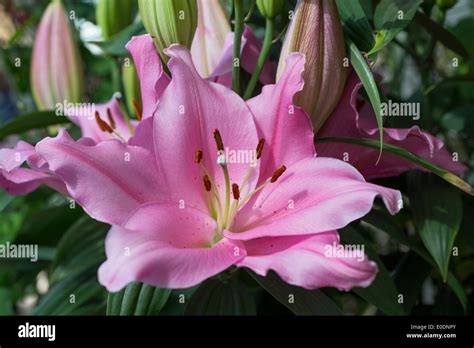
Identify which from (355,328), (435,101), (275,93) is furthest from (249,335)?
(435,101)

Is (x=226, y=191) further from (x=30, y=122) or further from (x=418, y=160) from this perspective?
(x=30, y=122)

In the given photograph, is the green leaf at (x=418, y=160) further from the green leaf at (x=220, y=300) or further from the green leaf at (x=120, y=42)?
the green leaf at (x=120, y=42)

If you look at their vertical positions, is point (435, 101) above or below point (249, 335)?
above

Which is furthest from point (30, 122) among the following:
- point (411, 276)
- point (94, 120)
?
point (411, 276)

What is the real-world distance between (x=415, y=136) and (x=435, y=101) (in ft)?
1.45

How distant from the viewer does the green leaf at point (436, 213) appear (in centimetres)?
53

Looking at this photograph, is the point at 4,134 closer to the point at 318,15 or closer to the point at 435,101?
the point at 318,15

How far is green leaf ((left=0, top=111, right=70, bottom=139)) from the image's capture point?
639mm

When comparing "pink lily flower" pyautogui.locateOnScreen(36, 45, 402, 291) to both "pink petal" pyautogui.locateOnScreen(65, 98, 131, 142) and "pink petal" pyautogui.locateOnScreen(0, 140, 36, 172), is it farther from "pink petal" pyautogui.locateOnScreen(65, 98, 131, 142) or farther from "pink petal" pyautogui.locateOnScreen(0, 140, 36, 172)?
"pink petal" pyautogui.locateOnScreen(65, 98, 131, 142)

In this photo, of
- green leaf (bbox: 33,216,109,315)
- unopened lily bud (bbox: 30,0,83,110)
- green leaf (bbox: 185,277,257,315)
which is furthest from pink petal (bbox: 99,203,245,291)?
unopened lily bud (bbox: 30,0,83,110)

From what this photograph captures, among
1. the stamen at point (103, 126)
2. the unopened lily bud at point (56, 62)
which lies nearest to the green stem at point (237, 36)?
the stamen at point (103, 126)

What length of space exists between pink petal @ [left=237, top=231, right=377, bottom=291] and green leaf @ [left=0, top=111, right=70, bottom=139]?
1.08ft

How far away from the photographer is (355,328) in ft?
1.77

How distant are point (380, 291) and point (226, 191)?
0.53 ft
